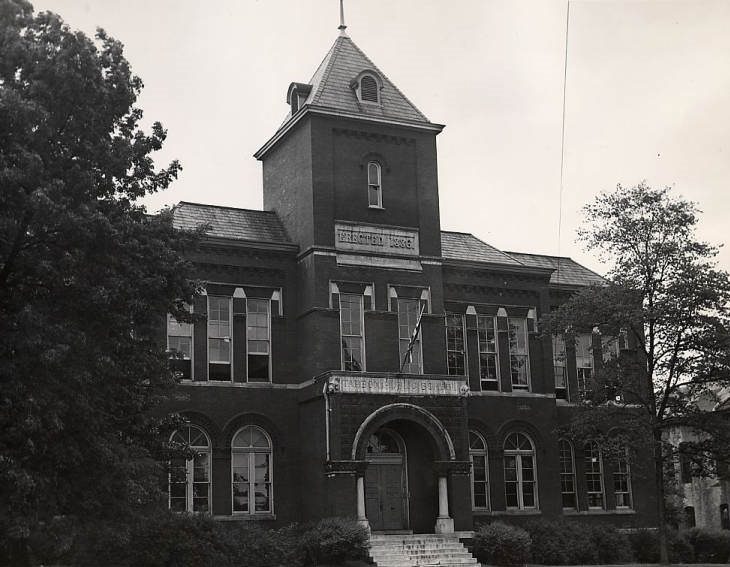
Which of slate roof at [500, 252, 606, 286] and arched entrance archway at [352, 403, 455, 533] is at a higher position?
slate roof at [500, 252, 606, 286]

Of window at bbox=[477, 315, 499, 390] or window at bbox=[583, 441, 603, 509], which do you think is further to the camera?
window at bbox=[583, 441, 603, 509]

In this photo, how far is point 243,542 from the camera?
2909 centimetres

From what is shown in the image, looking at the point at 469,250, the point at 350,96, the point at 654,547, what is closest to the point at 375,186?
the point at 350,96

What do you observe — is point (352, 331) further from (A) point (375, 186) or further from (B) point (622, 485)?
(B) point (622, 485)

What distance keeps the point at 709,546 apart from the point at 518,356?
9796 millimetres

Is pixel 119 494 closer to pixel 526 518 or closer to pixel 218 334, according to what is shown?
pixel 218 334

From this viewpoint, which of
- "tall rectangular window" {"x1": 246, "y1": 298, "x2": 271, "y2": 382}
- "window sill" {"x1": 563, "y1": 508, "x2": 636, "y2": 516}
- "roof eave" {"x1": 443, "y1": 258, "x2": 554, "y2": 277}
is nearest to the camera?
"tall rectangular window" {"x1": 246, "y1": 298, "x2": 271, "y2": 382}

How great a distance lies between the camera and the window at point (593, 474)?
39656mm

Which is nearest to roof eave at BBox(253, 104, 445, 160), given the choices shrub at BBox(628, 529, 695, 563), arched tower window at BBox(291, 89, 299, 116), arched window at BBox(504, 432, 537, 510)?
arched tower window at BBox(291, 89, 299, 116)

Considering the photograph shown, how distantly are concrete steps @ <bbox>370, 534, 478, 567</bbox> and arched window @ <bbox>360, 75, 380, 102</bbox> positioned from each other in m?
15.3

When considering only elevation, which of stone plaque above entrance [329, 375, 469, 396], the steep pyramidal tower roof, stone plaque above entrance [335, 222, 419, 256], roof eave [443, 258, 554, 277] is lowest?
stone plaque above entrance [329, 375, 469, 396]

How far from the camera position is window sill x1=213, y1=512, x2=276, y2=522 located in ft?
106

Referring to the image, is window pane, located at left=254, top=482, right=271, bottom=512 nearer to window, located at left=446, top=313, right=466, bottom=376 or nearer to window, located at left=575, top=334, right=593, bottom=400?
window, located at left=446, top=313, right=466, bottom=376

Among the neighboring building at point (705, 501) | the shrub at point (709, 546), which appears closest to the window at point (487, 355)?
the shrub at point (709, 546)
